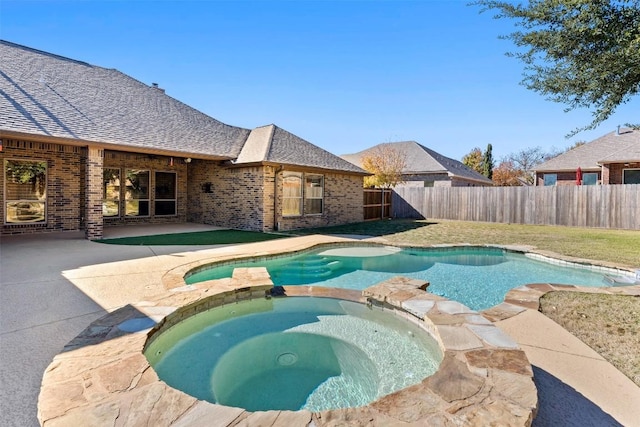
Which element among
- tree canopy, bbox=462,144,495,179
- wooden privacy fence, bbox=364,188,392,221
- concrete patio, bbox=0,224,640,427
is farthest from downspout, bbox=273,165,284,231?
tree canopy, bbox=462,144,495,179

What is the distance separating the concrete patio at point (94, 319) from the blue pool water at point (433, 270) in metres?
1.31

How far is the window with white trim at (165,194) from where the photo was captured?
15.3 meters

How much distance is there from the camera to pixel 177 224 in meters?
15.3

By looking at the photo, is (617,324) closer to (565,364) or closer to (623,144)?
(565,364)

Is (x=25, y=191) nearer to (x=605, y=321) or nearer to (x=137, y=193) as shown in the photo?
(x=137, y=193)

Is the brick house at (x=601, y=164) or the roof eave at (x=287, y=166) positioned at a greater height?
the brick house at (x=601, y=164)

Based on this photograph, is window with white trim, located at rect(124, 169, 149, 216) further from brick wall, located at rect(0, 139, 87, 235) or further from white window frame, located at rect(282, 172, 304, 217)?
white window frame, located at rect(282, 172, 304, 217)

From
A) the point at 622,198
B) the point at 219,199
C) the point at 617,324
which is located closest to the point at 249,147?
the point at 219,199

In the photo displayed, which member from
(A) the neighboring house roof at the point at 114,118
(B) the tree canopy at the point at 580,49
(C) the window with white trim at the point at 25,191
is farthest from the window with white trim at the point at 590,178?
(C) the window with white trim at the point at 25,191

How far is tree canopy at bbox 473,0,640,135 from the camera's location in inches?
148

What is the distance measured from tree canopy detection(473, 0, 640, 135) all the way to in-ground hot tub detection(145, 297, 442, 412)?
370cm

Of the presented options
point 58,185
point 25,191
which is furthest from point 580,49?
point 25,191

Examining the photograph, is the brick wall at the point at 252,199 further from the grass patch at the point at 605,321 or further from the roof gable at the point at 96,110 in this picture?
the grass patch at the point at 605,321

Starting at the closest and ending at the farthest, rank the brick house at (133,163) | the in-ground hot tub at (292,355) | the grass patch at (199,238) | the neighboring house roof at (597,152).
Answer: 1. the in-ground hot tub at (292,355)
2. the grass patch at (199,238)
3. the brick house at (133,163)
4. the neighboring house roof at (597,152)
